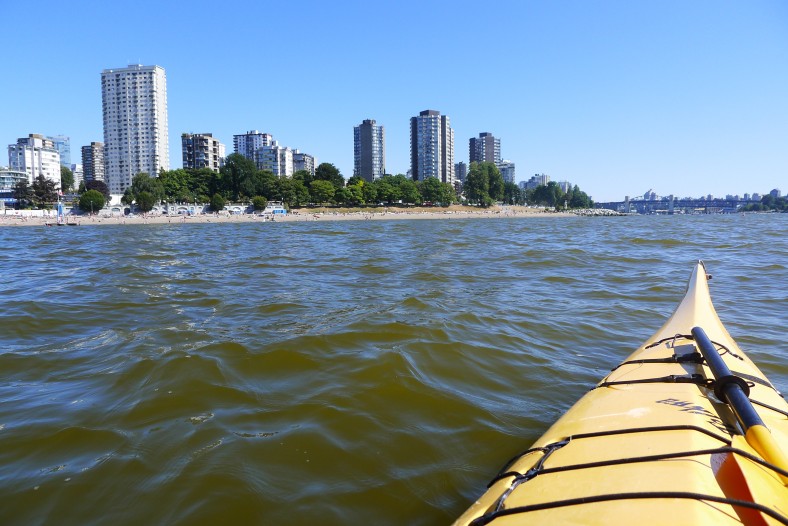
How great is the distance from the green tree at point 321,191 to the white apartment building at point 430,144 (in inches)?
2829

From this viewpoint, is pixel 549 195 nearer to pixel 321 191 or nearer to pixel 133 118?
pixel 321 191

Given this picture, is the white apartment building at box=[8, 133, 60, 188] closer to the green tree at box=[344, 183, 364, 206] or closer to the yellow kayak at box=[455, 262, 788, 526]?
the green tree at box=[344, 183, 364, 206]

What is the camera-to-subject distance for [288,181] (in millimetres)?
90438

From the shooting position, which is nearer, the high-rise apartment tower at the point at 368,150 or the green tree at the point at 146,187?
the green tree at the point at 146,187

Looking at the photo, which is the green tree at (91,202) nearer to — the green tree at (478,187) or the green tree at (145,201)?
the green tree at (145,201)

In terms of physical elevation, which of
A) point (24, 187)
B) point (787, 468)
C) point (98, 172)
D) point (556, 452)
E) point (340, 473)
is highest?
point (98, 172)

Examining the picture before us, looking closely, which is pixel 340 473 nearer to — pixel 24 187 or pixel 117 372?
pixel 117 372

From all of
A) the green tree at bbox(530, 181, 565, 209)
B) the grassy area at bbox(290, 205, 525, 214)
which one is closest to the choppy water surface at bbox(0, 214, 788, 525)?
the grassy area at bbox(290, 205, 525, 214)

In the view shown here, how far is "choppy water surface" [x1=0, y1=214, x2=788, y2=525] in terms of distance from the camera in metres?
2.78

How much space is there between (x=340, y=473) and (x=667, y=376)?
2.26 m

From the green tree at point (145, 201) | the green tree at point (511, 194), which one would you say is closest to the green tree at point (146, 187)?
the green tree at point (145, 201)

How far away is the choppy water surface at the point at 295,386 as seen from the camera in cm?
278

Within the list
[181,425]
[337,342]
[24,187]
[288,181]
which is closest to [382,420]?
[181,425]

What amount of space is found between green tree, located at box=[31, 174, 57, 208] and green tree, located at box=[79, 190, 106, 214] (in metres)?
13.7
